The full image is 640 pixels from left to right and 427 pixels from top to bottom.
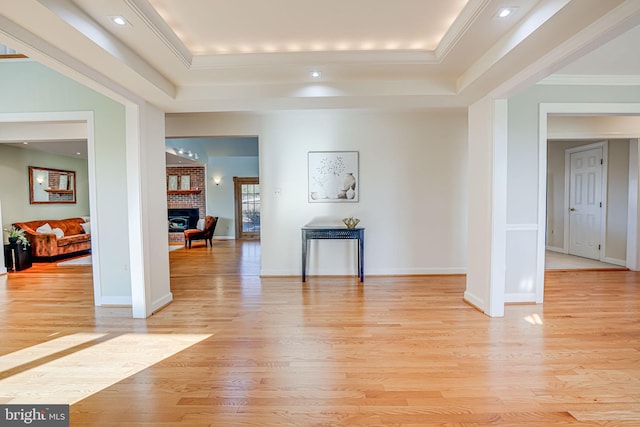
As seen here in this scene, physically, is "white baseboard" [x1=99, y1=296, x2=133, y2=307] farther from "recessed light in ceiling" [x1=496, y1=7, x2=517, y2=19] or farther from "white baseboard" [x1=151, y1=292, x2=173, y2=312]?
"recessed light in ceiling" [x1=496, y1=7, x2=517, y2=19]

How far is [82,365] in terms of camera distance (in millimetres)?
2244

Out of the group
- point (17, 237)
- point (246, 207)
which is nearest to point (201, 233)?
point (246, 207)

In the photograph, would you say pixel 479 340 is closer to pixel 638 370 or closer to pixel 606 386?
pixel 606 386

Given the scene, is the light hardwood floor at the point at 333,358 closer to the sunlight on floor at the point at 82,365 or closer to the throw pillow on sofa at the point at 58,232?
the sunlight on floor at the point at 82,365

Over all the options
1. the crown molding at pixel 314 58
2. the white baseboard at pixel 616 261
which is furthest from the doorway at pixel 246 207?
the white baseboard at pixel 616 261

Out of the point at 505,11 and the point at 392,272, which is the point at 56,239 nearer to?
the point at 392,272

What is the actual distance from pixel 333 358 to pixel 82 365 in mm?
1905

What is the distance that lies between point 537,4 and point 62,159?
32.0 ft

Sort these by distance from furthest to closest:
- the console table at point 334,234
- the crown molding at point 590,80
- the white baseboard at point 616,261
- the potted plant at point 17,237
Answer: the potted plant at point 17,237, the white baseboard at point 616,261, the console table at point 334,234, the crown molding at point 590,80

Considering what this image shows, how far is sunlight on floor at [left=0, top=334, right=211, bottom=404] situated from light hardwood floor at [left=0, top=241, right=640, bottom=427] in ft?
0.05

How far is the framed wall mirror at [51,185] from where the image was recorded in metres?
6.52

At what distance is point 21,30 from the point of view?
1820 mm

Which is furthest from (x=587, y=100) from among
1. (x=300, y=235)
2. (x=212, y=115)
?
(x=212, y=115)

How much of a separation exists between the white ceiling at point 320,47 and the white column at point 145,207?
0.30m
